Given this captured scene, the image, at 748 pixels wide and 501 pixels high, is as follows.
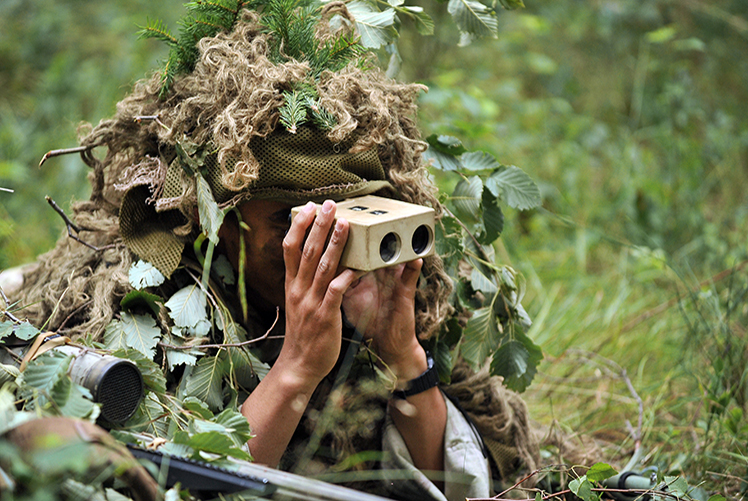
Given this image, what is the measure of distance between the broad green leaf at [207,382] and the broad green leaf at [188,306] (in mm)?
90

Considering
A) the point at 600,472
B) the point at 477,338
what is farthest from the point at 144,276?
the point at 600,472

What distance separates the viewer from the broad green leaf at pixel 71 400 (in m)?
0.94

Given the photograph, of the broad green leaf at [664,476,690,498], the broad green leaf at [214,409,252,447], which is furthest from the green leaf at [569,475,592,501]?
the broad green leaf at [214,409,252,447]

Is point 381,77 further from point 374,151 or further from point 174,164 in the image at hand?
point 174,164

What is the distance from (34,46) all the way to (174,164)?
3915mm

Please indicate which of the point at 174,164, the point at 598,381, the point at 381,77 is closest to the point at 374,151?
the point at 381,77

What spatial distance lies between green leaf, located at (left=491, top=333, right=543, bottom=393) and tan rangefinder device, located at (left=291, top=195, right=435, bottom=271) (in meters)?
0.37

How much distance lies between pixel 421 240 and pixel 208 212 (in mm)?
449

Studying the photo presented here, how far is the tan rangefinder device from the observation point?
1252 millimetres

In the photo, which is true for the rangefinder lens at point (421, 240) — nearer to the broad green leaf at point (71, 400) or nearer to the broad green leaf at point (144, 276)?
the broad green leaf at point (144, 276)

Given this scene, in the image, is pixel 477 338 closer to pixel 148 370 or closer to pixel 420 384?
pixel 420 384

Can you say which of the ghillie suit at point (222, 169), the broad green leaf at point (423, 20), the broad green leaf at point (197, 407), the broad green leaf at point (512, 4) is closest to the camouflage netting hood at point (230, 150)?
the ghillie suit at point (222, 169)

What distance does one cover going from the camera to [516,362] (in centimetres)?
157

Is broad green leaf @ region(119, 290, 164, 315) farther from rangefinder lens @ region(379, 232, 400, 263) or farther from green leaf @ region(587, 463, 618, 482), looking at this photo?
green leaf @ region(587, 463, 618, 482)
